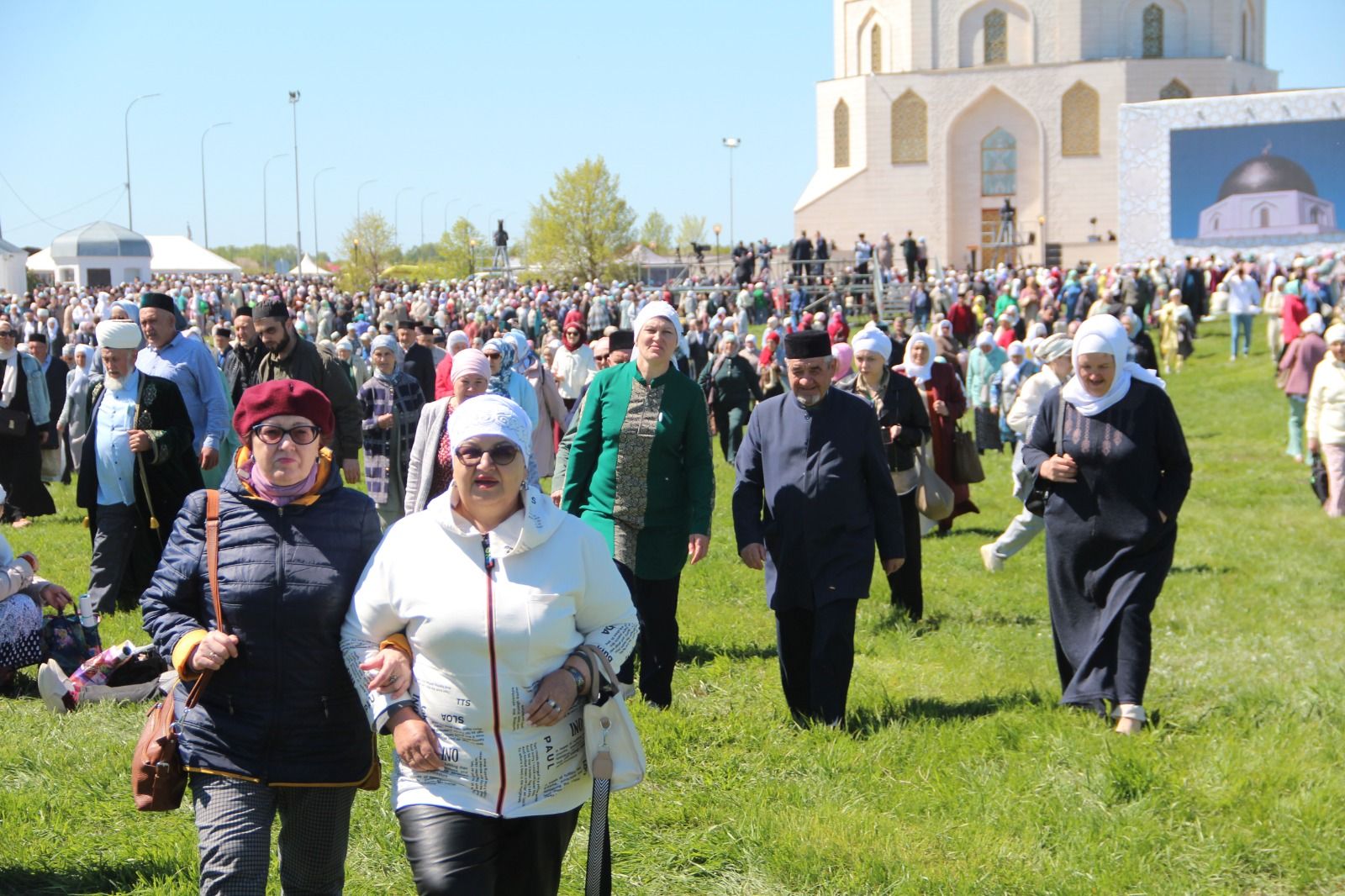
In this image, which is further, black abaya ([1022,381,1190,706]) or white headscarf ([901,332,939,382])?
white headscarf ([901,332,939,382])

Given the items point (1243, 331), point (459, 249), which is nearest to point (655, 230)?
point (459, 249)

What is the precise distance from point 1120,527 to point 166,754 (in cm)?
431

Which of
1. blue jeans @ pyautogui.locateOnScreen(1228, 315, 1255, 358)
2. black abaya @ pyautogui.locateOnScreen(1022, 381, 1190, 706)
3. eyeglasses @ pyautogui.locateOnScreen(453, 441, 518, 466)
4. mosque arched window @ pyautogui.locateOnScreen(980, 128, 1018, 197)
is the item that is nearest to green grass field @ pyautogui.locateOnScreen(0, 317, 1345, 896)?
black abaya @ pyautogui.locateOnScreen(1022, 381, 1190, 706)

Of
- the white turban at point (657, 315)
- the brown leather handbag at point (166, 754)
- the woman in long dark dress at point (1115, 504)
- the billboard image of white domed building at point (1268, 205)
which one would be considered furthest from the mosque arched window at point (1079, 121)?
the brown leather handbag at point (166, 754)

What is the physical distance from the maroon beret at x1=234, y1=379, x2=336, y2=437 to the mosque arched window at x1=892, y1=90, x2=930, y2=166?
67.9 m

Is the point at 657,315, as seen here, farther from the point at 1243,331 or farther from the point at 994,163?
the point at 994,163

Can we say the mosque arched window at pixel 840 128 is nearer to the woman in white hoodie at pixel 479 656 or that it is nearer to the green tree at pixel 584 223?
the green tree at pixel 584 223

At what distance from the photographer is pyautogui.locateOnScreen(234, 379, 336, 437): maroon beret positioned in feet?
12.6

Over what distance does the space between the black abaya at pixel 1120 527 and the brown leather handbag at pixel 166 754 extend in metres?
4.13

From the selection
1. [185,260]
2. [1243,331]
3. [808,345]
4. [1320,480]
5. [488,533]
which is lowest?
[1320,480]

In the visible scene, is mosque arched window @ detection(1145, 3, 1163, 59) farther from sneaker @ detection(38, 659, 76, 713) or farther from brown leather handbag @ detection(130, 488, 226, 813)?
brown leather handbag @ detection(130, 488, 226, 813)

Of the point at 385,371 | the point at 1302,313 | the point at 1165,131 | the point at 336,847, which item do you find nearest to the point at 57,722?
the point at 336,847

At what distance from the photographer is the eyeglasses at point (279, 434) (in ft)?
12.6

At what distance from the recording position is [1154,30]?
2717 inches
